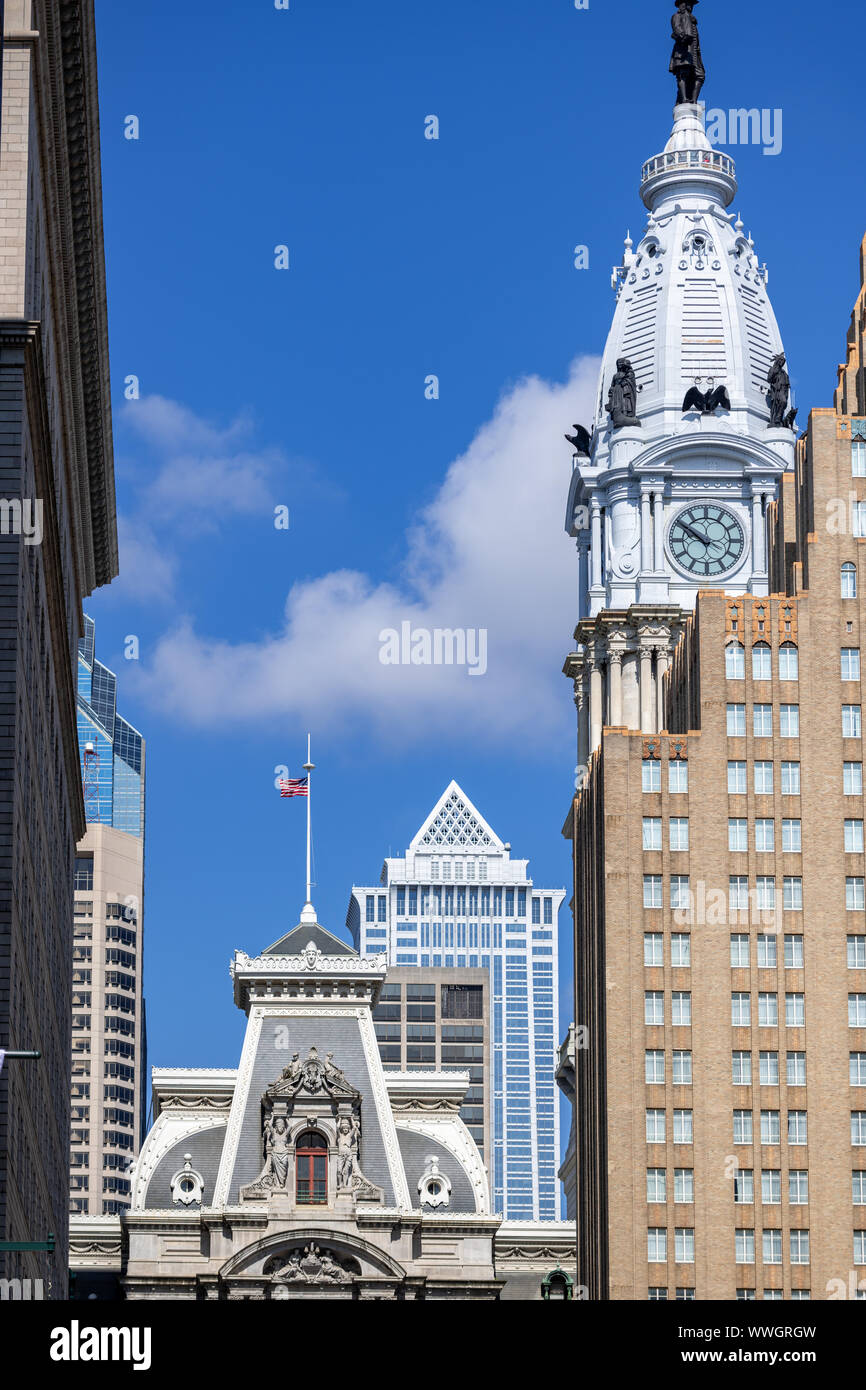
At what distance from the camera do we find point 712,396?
141 meters

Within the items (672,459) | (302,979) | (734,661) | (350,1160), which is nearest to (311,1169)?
(350,1160)

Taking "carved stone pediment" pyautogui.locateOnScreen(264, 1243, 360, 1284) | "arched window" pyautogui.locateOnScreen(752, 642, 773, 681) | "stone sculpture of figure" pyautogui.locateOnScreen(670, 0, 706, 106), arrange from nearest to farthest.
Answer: "arched window" pyautogui.locateOnScreen(752, 642, 773, 681), "carved stone pediment" pyautogui.locateOnScreen(264, 1243, 360, 1284), "stone sculpture of figure" pyautogui.locateOnScreen(670, 0, 706, 106)

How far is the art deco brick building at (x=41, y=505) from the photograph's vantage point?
150 ft

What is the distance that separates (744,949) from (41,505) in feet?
197

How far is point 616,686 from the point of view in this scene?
452 feet

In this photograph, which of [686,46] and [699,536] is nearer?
[699,536]

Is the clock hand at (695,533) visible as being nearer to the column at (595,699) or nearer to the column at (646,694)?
the column at (646,694)

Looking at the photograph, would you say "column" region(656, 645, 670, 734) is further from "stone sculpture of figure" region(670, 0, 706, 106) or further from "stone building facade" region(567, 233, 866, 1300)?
"stone sculpture of figure" region(670, 0, 706, 106)

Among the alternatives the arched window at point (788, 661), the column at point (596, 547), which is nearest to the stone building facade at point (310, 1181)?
the arched window at point (788, 661)

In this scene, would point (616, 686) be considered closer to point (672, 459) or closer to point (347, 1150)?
point (672, 459)

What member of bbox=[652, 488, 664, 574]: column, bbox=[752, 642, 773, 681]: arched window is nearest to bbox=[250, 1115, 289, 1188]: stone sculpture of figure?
bbox=[752, 642, 773, 681]: arched window

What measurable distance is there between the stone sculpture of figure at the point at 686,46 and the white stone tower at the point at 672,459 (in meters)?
6.72

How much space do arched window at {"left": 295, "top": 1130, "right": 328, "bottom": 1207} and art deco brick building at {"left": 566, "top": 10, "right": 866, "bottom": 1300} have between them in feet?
36.8

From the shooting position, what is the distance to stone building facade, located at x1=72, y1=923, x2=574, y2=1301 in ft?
360
